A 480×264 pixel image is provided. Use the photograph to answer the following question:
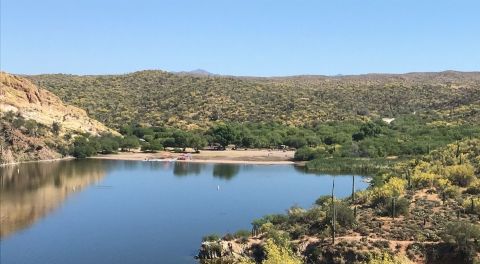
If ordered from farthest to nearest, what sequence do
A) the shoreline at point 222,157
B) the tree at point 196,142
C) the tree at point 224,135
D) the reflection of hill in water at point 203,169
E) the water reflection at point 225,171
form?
the tree at point 224,135
the tree at point 196,142
the shoreline at point 222,157
the reflection of hill in water at point 203,169
the water reflection at point 225,171

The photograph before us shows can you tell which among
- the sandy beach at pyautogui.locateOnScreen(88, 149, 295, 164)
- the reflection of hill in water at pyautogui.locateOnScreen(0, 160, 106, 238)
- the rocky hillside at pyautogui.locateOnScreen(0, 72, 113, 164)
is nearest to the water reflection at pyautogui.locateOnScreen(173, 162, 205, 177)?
the sandy beach at pyautogui.locateOnScreen(88, 149, 295, 164)

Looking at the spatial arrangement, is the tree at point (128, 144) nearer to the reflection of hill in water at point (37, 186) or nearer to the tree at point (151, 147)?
the tree at point (151, 147)

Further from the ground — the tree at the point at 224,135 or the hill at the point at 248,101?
the hill at the point at 248,101

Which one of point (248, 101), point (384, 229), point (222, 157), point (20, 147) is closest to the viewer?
point (384, 229)

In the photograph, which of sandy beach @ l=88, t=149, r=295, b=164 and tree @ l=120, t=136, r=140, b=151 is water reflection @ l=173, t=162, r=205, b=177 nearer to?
sandy beach @ l=88, t=149, r=295, b=164

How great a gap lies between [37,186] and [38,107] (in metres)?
49.0

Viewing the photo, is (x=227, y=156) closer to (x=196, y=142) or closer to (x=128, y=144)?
(x=196, y=142)

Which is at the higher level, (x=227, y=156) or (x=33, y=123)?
(x=33, y=123)

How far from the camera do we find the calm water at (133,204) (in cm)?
4847

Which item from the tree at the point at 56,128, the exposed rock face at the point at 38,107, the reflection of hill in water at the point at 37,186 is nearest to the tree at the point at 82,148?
the tree at the point at 56,128

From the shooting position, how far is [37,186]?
260 feet

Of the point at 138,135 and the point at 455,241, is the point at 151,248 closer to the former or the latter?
the point at 455,241

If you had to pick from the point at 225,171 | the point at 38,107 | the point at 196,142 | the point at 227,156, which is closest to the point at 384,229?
the point at 225,171

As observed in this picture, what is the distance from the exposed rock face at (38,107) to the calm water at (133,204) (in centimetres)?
1859
